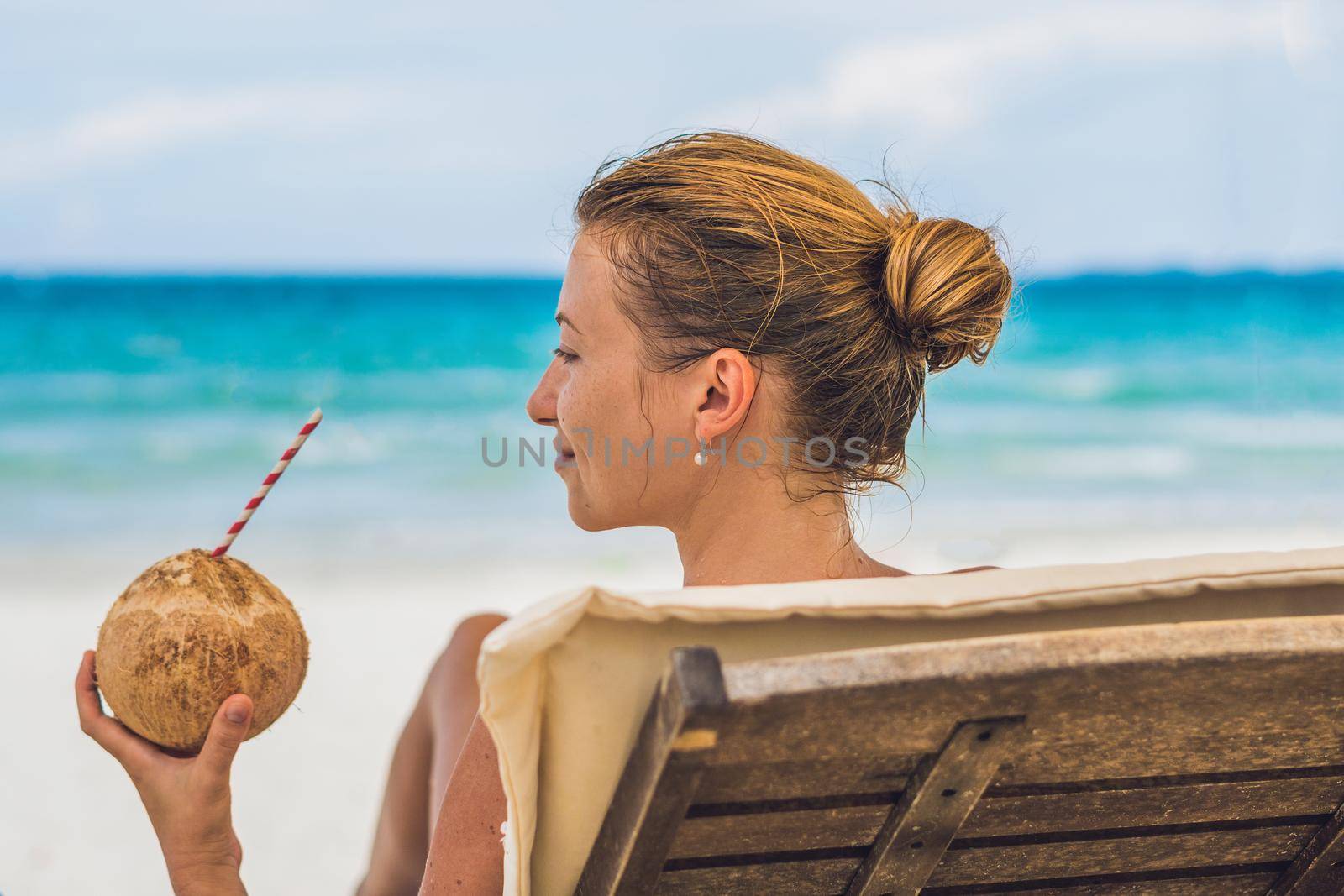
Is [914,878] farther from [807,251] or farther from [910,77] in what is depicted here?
[910,77]

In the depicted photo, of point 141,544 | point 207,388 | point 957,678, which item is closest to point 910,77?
point 207,388

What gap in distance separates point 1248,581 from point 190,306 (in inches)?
710

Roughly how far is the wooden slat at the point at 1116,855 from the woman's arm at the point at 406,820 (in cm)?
140

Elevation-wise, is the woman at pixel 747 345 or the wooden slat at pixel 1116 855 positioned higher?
the woman at pixel 747 345

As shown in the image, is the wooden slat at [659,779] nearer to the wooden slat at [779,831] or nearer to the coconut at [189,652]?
the wooden slat at [779,831]

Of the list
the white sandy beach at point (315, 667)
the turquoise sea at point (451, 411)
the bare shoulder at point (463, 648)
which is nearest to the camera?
the bare shoulder at point (463, 648)

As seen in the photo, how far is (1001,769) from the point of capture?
1244mm

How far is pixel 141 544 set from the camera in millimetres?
8281

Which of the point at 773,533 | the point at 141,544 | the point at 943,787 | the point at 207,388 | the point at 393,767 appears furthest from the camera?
the point at 207,388

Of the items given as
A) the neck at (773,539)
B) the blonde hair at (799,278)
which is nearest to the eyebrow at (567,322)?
the blonde hair at (799,278)

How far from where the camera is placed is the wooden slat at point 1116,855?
1.40m

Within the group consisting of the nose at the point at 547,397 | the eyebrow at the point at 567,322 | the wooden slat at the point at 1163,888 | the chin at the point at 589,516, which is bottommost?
the wooden slat at the point at 1163,888

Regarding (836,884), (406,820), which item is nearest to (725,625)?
(836,884)

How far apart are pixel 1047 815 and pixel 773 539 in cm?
62
